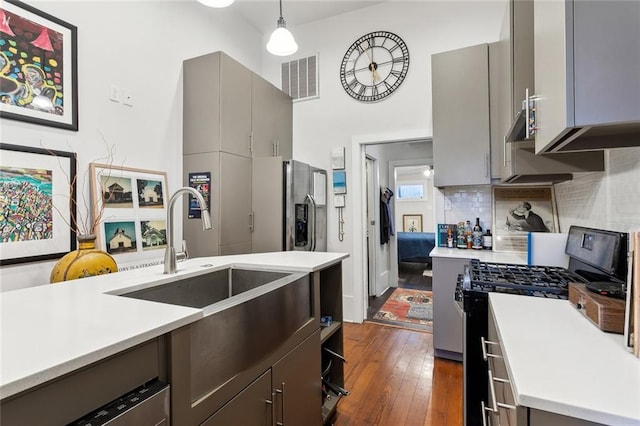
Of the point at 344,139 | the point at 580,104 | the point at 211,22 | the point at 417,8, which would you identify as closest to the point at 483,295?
the point at 580,104

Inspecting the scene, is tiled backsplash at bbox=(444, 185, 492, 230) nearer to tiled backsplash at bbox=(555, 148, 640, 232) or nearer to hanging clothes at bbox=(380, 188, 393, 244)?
tiled backsplash at bbox=(555, 148, 640, 232)

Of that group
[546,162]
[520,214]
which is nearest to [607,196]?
[546,162]

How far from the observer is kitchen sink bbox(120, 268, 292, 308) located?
4.36 feet

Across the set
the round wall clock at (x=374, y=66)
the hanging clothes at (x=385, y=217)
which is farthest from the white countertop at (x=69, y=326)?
the hanging clothes at (x=385, y=217)

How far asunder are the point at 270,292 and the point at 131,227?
176 cm

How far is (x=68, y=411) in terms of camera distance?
1.97 ft

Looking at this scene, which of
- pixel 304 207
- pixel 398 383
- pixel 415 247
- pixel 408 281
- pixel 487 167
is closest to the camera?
pixel 398 383

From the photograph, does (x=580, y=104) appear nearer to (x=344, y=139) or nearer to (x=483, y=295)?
(x=483, y=295)

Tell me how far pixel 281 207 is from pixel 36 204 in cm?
181

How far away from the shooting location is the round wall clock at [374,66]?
340cm

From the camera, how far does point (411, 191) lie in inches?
329

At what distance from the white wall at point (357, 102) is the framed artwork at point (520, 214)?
1.01 m

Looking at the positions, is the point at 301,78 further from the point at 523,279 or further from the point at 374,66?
the point at 523,279

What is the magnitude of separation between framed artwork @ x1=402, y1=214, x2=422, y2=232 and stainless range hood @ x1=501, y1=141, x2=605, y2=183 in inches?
242
